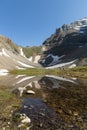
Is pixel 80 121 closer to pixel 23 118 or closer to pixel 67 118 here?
pixel 67 118

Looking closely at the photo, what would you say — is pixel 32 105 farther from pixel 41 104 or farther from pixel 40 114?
pixel 40 114

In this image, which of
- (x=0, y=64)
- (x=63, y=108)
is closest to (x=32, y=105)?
(x=63, y=108)

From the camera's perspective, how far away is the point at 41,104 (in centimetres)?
2855

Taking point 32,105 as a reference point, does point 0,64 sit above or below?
above

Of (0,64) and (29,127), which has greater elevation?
(0,64)

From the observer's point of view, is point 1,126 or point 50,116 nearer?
point 1,126

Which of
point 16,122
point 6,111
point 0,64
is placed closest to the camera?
point 16,122

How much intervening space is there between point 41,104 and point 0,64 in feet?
459

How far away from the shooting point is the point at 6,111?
23391mm

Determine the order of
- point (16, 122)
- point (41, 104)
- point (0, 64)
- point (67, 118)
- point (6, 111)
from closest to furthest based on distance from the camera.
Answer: point (16, 122) → point (67, 118) → point (6, 111) → point (41, 104) → point (0, 64)

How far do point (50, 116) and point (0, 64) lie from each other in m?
146

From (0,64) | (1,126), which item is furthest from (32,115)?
(0,64)

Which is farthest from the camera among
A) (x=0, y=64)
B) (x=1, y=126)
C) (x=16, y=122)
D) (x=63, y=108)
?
(x=0, y=64)

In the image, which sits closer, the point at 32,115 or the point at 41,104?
the point at 32,115
